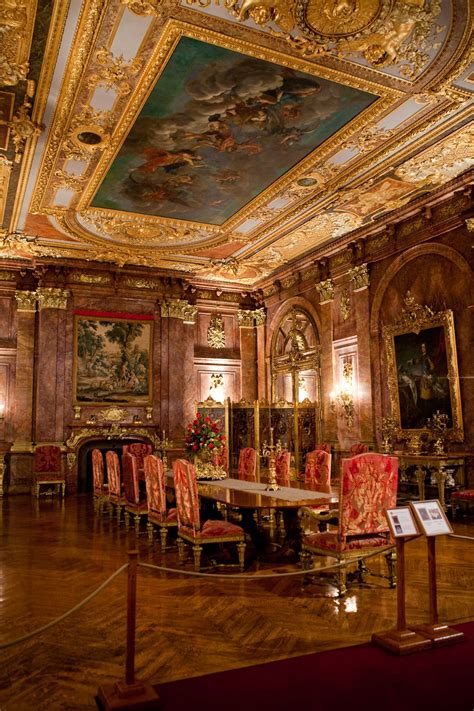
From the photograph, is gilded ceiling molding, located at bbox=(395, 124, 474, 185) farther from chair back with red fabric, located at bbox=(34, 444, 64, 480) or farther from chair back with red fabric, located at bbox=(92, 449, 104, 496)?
chair back with red fabric, located at bbox=(34, 444, 64, 480)

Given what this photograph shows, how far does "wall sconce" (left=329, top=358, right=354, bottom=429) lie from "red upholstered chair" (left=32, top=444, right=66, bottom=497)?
20.5ft

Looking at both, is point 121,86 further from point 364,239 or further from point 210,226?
point 364,239

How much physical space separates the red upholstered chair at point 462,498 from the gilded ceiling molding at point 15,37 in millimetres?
7794

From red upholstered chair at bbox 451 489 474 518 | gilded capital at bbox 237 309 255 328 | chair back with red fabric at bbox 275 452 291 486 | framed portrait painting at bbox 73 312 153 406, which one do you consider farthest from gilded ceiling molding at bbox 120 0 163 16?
gilded capital at bbox 237 309 255 328

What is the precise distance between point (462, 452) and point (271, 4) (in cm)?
698

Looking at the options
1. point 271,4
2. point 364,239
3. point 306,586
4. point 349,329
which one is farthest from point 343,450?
point 271,4

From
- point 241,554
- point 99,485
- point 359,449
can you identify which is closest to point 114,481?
point 99,485

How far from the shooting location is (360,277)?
38.5 ft

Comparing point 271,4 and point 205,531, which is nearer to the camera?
point 271,4

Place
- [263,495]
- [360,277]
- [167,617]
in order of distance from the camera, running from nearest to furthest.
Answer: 1. [167,617]
2. [263,495]
3. [360,277]

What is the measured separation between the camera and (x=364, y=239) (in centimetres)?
1166

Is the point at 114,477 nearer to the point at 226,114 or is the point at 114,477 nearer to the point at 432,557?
the point at 226,114

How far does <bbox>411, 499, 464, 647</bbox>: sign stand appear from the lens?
11.4ft

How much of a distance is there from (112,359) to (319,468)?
7563 mm
